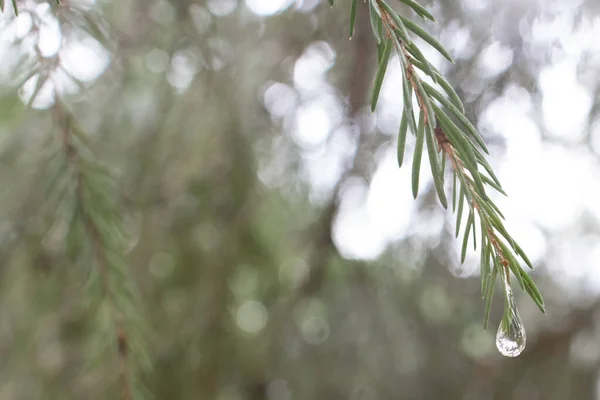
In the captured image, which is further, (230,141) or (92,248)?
(230,141)

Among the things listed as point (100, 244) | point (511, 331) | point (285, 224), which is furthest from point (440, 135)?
point (285, 224)

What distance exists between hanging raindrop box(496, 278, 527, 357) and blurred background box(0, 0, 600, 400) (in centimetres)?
60

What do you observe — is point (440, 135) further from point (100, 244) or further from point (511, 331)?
point (100, 244)

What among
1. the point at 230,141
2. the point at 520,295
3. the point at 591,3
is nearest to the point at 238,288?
the point at 230,141

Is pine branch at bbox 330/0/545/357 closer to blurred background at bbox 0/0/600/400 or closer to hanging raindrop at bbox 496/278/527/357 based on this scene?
hanging raindrop at bbox 496/278/527/357

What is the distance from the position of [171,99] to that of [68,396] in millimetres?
609

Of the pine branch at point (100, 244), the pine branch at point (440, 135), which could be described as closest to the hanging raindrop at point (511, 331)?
the pine branch at point (440, 135)

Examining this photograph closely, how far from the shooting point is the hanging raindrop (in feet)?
1.20

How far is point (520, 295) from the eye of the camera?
148 cm

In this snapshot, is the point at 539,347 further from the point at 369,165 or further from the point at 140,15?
the point at 140,15

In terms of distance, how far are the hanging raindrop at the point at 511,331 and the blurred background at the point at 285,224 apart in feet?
1.97

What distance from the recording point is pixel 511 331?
1.33 feet

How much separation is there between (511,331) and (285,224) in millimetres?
967

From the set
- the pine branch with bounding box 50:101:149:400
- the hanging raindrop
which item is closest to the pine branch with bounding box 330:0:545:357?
the hanging raindrop
